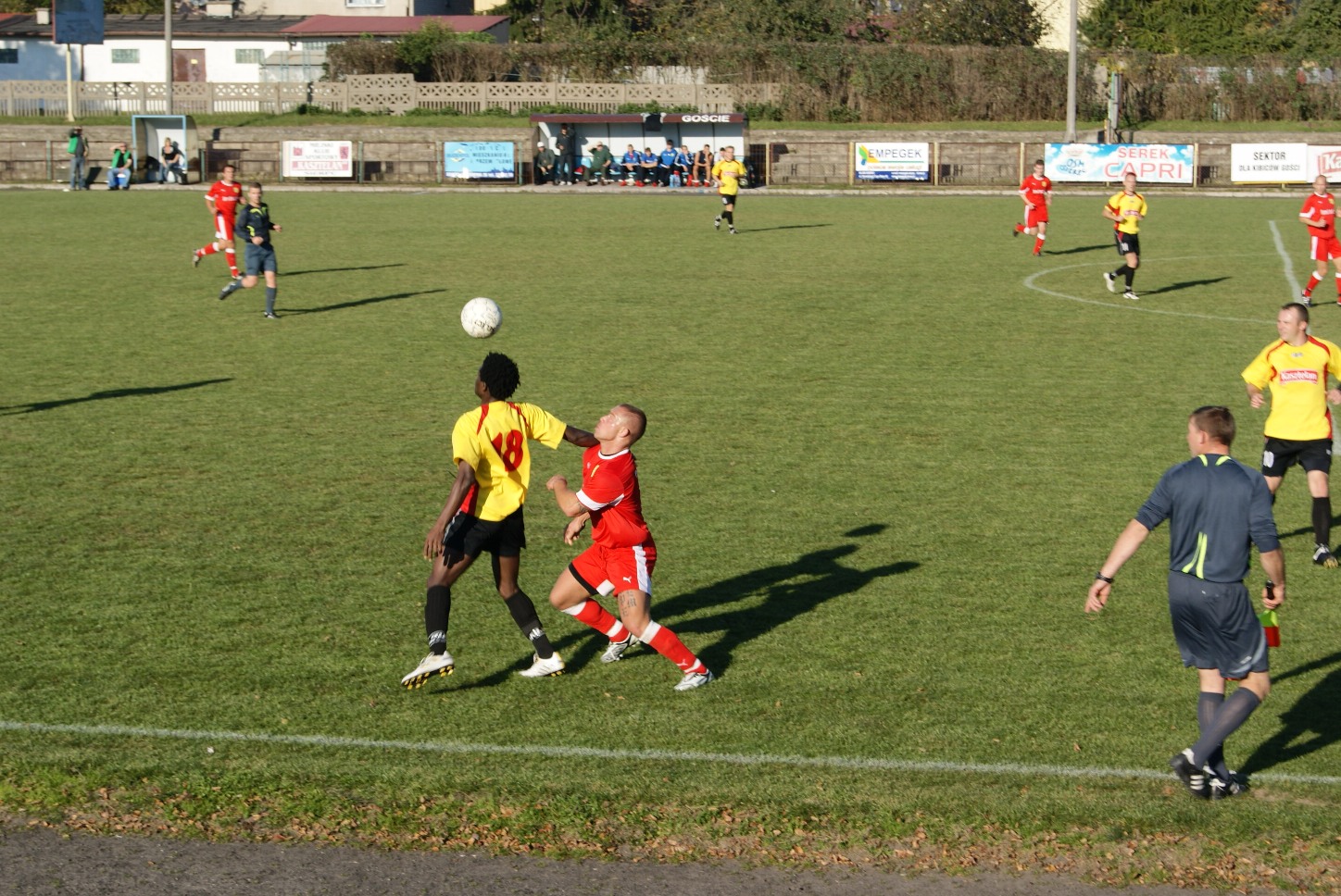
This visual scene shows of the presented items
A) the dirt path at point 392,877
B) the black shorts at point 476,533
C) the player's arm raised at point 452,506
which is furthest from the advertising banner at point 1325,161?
the dirt path at point 392,877

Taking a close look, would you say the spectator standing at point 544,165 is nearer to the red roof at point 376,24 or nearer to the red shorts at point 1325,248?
the red roof at point 376,24

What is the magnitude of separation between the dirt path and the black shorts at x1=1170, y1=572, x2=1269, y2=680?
1254mm

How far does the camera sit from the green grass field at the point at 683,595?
7.02m

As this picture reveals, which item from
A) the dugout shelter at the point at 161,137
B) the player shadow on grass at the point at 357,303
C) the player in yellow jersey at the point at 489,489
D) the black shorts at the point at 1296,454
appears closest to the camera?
the player in yellow jersey at the point at 489,489

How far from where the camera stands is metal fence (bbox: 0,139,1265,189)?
187 feet

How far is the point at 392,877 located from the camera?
21.1 ft

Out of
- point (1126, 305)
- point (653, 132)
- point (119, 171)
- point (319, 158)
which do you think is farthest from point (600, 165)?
point (1126, 305)

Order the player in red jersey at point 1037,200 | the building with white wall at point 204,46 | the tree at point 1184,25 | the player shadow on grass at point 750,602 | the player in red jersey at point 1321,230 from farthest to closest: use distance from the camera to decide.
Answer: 1. the building with white wall at point 204,46
2. the tree at point 1184,25
3. the player in red jersey at point 1037,200
4. the player in red jersey at point 1321,230
5. the player shadow on grass at point 750,602

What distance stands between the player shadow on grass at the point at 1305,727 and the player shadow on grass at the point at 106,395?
1330 cm

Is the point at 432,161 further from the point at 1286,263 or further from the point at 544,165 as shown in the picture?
the point at 1286,263

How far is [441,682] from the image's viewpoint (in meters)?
8.62

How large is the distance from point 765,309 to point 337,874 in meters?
18.1

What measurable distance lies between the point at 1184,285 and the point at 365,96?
153 feet

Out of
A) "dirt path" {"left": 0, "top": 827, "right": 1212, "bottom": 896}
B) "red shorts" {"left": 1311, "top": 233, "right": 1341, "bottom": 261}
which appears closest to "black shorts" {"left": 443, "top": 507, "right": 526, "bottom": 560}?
"dirt path" {"left": 0, "top": 827, "right": 1212, "bottom": 896}
